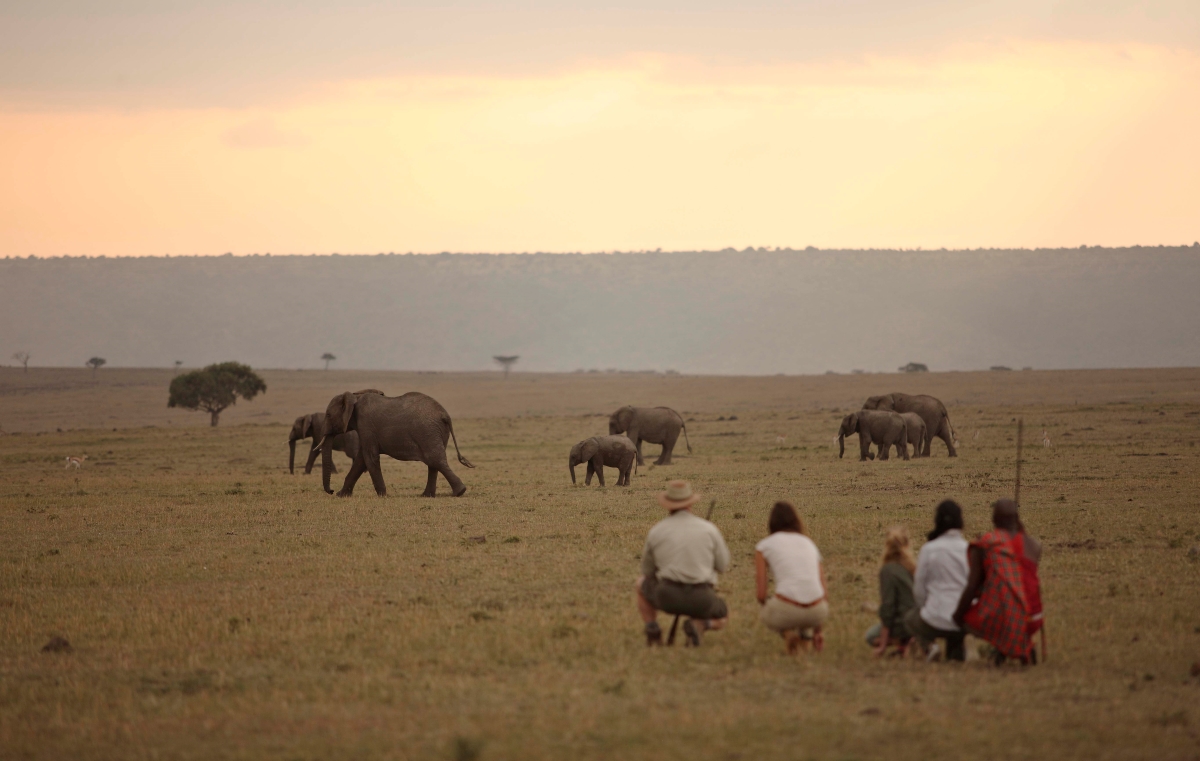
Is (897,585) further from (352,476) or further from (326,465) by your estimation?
(326,465)

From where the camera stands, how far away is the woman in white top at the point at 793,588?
10812mm

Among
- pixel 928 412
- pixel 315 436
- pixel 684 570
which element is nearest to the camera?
pixel 684 570

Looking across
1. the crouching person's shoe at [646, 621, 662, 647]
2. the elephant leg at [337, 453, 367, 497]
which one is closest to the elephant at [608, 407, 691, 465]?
the elephant leg at [337, 453, 367, 497]

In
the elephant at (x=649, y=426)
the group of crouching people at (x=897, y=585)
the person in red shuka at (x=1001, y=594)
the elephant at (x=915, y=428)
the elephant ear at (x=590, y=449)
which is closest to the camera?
the person in red shuka at (x=1001, y=594)

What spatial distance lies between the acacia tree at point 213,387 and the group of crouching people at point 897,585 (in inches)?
2433

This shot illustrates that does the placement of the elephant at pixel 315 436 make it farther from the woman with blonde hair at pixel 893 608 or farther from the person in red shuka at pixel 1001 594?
the person in red shuka at pixel 1001 594

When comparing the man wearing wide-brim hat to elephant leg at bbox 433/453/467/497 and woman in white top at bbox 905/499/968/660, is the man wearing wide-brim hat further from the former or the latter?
elephant leg at bbox 433/453/467/497

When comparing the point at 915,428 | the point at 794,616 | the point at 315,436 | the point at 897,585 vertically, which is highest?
the point at 915,428

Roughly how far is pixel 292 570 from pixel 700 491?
40.3 feet

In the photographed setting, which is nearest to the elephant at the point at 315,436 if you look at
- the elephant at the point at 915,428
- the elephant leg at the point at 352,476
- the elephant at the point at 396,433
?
the elephant leg at the point at 352,476

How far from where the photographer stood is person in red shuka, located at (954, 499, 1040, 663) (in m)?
10.3

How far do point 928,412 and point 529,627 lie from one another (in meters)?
29.4

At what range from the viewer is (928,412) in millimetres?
39375

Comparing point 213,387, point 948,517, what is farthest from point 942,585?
point 213,387
